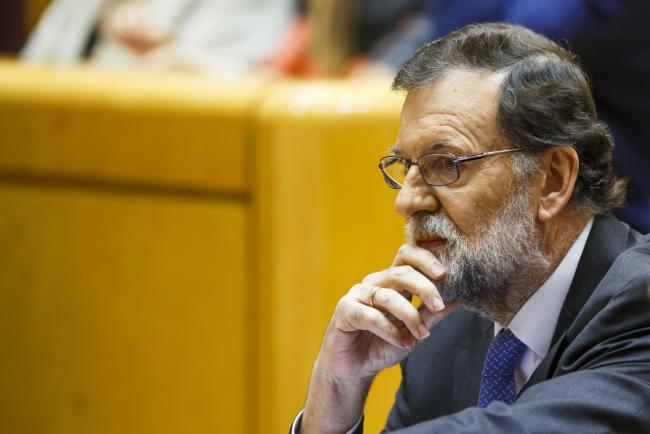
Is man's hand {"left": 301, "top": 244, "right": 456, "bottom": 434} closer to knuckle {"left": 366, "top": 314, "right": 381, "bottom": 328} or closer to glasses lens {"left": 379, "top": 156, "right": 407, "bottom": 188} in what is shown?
knuckle {"left": 366, "top": 314, "right": 381, "bottom": 328}

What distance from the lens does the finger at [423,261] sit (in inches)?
56.4

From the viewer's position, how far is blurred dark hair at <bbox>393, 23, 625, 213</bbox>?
4.63 ft

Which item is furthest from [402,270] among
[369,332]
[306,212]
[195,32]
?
[195,32]

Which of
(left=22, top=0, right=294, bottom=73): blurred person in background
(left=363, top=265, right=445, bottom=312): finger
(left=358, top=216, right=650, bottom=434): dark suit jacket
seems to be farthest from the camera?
(left=22, top=0, right=294, bottom=73): blurred person in background

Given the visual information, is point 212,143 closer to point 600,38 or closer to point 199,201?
point 199,201

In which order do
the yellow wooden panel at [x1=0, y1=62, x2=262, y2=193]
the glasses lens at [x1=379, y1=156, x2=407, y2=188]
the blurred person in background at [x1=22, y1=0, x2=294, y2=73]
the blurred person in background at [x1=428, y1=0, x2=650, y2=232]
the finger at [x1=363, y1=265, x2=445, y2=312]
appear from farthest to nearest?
the blurred person in background at [x1=22, y1=0, x2=294, y2=73]
the yellow wooden panel at [x1=0, y1=62, x2=262, y2=193]
the blurred person in background at [x1=428, y1=0, x2=650, y2=232]
the glasses lens at [x1=379, y1=156, x2=407, y2=188]
the finger at [x1=363, y1=265, x2=445, y2=312]

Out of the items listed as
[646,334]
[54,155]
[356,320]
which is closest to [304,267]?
[54,155]

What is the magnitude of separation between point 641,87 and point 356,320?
0.93 m

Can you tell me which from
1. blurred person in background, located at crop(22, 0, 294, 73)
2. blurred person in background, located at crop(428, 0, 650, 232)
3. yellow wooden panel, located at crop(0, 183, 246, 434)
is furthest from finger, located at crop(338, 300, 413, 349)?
blurred person in background, located at crop(22, 0, 294, 73)

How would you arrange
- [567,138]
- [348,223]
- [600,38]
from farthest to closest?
[348,223] → [600,38] → [567,138]

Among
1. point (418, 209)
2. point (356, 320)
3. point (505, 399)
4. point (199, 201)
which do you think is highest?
point (199, 201)

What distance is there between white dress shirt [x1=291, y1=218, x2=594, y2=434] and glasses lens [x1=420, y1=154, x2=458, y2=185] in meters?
0.18

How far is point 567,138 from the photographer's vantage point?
1427 mm

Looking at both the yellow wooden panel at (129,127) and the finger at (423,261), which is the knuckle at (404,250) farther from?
the yellow wooden panel at (129,127)
